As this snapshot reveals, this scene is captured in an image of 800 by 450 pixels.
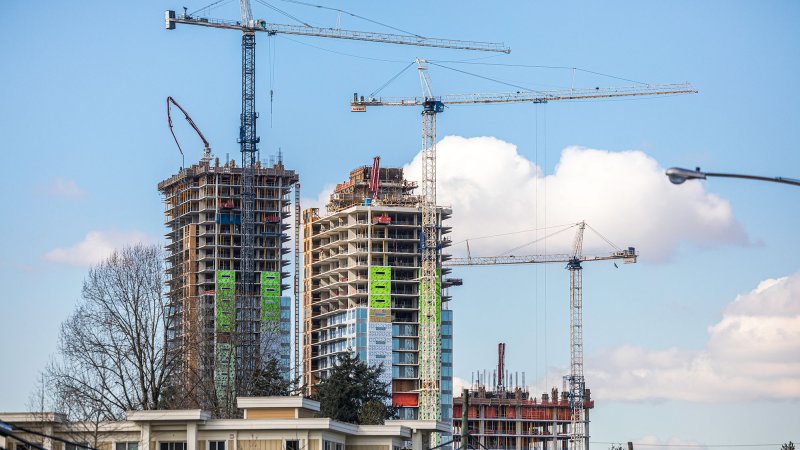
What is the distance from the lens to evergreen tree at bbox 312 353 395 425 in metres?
157

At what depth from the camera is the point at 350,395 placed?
6471 inches

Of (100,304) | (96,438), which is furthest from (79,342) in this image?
(96,438)

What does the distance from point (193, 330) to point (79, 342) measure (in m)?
21.8

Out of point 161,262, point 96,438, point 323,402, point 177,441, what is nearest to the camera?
point 96,438

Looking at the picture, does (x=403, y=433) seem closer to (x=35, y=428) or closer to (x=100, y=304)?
(x=35, y=428)

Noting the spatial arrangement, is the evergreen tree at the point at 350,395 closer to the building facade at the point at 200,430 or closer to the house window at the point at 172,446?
the building facade at the point at 200,430

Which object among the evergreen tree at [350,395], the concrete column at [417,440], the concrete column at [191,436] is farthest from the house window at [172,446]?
the evergreen tree at [350,395]

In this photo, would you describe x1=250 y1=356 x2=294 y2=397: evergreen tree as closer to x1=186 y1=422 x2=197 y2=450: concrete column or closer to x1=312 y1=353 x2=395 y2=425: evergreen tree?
x1=312 y1=353 x2=395 y2=425: evergreen tree

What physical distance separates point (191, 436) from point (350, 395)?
81.0m

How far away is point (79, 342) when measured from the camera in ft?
380

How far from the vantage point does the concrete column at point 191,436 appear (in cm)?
8375

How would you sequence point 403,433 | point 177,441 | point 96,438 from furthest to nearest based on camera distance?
point 403,433, point 177,441, point 96,438

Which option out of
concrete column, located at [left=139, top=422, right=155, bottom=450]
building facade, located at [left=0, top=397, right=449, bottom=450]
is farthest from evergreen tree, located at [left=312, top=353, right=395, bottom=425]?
concrete column, located at [left=139, top=422, right=155, bottom=450]

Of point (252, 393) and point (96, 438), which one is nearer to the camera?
point (96, 438)
